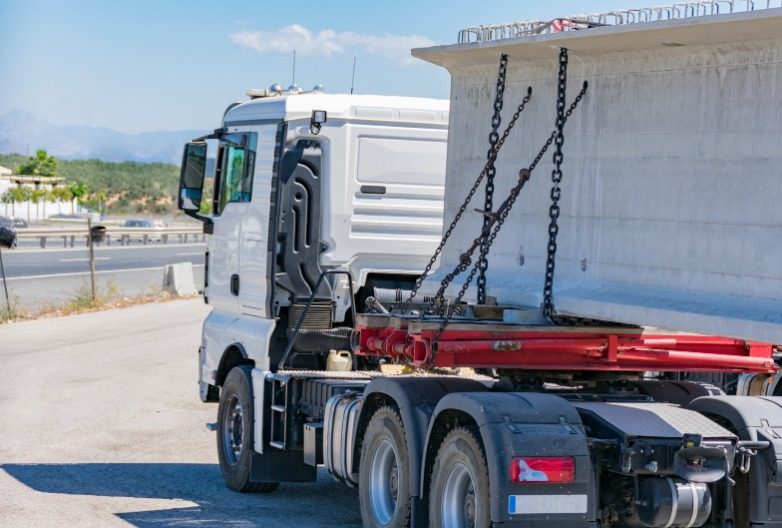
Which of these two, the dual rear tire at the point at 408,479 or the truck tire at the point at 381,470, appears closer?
the dual rear tire at the point at 408,479

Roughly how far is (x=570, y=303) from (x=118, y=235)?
62.8 metres

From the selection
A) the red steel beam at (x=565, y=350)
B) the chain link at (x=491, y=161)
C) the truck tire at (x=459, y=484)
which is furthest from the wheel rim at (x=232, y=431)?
the truck tire at (x=459, y=484)

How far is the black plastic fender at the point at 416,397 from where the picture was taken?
26.6ft

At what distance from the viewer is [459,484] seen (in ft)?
25.5

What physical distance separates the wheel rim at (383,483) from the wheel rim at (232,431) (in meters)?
2.82

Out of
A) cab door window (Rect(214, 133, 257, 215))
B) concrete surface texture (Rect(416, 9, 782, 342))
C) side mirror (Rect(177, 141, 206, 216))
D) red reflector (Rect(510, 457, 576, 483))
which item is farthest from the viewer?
side mirror (Rect(177, 141, 206, 216))

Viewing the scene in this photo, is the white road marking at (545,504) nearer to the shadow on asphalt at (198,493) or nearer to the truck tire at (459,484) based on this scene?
the truck tire at (459,484)

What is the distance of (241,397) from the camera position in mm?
11250

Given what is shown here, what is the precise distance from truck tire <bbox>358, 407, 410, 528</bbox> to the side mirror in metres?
3.80

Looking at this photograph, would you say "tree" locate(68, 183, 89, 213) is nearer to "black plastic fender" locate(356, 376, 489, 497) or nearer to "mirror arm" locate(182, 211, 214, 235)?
"mirror arm" locate(182, 211, 214, 235)

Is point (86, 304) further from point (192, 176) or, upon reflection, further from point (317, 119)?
point (317, 119)

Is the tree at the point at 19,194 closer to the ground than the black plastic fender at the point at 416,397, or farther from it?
farther from it

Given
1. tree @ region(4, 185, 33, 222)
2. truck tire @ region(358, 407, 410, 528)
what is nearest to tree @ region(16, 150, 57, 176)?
tree @ region(4, 185, 33, 222)

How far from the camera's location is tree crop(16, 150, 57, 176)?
153250mm
